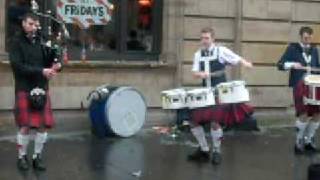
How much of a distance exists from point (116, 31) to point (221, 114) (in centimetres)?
361

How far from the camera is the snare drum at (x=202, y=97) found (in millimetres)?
9477

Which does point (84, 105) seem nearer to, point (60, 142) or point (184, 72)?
point (60, 142)

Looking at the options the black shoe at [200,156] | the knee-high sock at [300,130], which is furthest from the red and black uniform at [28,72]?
the knee-high sock at [300,130]

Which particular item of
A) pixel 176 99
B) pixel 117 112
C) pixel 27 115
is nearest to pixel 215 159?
pixel 176 99

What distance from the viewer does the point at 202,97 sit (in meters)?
9.52

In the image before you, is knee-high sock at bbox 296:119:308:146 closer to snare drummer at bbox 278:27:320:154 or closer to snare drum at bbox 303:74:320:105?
snare drummer at bbox 278:27:320:154

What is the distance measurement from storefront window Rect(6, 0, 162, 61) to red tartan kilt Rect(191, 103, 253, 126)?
3.19 meters

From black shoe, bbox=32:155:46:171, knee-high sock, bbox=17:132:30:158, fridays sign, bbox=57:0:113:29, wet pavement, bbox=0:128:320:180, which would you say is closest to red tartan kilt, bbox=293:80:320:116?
wet pavement, bbox=0:128:320:180

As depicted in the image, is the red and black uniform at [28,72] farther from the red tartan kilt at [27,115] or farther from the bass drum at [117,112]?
the bass drum at [117,112]

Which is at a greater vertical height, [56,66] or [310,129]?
[56,66]

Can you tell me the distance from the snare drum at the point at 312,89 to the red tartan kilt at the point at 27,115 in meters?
3.47

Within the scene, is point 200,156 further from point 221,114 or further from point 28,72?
point 28,72

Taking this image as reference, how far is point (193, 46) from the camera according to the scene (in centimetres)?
1310

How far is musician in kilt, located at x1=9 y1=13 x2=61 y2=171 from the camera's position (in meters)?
8.58
